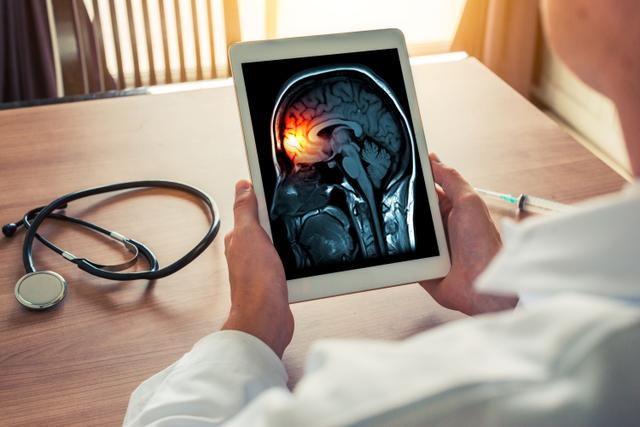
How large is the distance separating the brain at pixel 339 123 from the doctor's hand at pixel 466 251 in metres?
0.10

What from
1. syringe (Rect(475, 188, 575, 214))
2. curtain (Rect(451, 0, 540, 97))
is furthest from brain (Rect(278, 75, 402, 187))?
curtain (Rect(451, 0, 540, 97))

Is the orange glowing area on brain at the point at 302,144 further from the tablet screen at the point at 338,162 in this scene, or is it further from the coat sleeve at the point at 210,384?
the coat sleeve at the point at 210,384

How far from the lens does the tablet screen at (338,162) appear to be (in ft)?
2.87

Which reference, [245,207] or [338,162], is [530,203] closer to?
[338,162]

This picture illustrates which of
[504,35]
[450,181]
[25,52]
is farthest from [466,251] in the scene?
[504,35]

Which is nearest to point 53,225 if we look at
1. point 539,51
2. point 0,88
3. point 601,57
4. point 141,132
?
point 141,132

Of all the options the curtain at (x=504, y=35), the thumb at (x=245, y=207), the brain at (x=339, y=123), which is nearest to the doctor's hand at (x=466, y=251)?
the brain at (x=339, y=123)

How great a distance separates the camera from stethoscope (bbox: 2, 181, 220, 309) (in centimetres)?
88

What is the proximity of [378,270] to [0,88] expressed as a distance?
1.78 m

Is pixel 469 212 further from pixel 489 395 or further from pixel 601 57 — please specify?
pixel 489 395

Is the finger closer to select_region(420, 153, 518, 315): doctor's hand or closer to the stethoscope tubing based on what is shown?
select_region(420, 153, 518, 315): doctor's hand

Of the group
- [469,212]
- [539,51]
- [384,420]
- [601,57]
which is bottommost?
[539,51]

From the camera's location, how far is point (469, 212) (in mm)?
914

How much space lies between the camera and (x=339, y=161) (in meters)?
0.90
